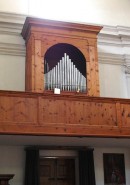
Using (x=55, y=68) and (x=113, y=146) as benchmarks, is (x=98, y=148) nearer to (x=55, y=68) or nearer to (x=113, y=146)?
(x=113, y=146)

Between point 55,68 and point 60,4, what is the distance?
9.78 ft

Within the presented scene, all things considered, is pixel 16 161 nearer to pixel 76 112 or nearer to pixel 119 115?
pixel 76 112

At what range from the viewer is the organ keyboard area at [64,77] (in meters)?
10.7

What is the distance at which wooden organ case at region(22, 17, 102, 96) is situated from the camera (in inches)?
421

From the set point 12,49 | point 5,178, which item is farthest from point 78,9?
point 5,178

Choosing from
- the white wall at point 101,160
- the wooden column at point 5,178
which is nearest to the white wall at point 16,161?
the white wall at point 101,160

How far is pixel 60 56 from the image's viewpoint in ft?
37.8

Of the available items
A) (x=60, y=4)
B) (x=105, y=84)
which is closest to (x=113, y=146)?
(x=105, y=84)

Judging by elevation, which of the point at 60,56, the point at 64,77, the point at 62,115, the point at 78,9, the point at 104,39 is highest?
the point at 78,9

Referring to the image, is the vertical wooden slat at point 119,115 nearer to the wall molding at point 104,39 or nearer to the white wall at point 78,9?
the wall molding at point 104,39

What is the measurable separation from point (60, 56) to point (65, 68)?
0.79 m

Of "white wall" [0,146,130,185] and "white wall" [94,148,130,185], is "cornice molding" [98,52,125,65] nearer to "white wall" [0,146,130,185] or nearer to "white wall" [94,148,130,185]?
"white wall" [94,148,130,185]

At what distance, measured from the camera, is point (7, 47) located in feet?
38.2

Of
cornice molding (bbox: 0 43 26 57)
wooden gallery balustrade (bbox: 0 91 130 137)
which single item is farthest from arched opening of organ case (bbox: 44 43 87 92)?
wooden gallery balustrade (bbox: 0 91 130 137)
